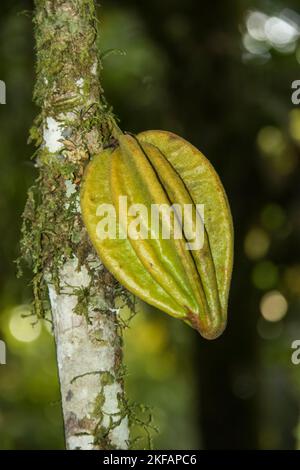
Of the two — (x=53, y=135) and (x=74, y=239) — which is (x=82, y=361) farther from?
(x=53, y=135)

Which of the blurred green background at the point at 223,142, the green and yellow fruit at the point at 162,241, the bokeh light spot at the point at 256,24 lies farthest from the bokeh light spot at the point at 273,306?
the green and yellow fruit at the point at 162,241

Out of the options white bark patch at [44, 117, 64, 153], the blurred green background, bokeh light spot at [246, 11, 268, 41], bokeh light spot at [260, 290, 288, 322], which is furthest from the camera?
bokeh light spot at [260, 290, 288, 322]

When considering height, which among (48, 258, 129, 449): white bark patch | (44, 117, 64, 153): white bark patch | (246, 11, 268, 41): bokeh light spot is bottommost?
(48, 258, 129, 449): white bark patch

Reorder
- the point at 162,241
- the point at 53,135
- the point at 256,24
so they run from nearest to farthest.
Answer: the point at 162,241 → the point at 53,135 → the point at 256,24

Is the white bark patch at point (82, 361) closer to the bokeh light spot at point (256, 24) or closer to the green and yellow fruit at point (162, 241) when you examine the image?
the green and yellow fruit at point (162, 241)

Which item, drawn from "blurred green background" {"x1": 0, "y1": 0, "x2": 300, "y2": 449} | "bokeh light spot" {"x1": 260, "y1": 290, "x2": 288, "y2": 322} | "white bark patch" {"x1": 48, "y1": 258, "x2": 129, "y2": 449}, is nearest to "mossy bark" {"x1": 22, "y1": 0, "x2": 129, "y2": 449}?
"white bark patch" {"x1": 48, "y1": 258, "x2": 129, "y2": 449}

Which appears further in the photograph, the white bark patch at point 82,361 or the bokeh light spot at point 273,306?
the bokeh light spot at point 273,306

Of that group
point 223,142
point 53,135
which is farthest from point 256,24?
point 53,135

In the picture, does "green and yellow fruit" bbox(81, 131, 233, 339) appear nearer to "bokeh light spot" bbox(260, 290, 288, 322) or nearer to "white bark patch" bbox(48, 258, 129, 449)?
"white bark patch" bbox(48, 258, 129, 449)
